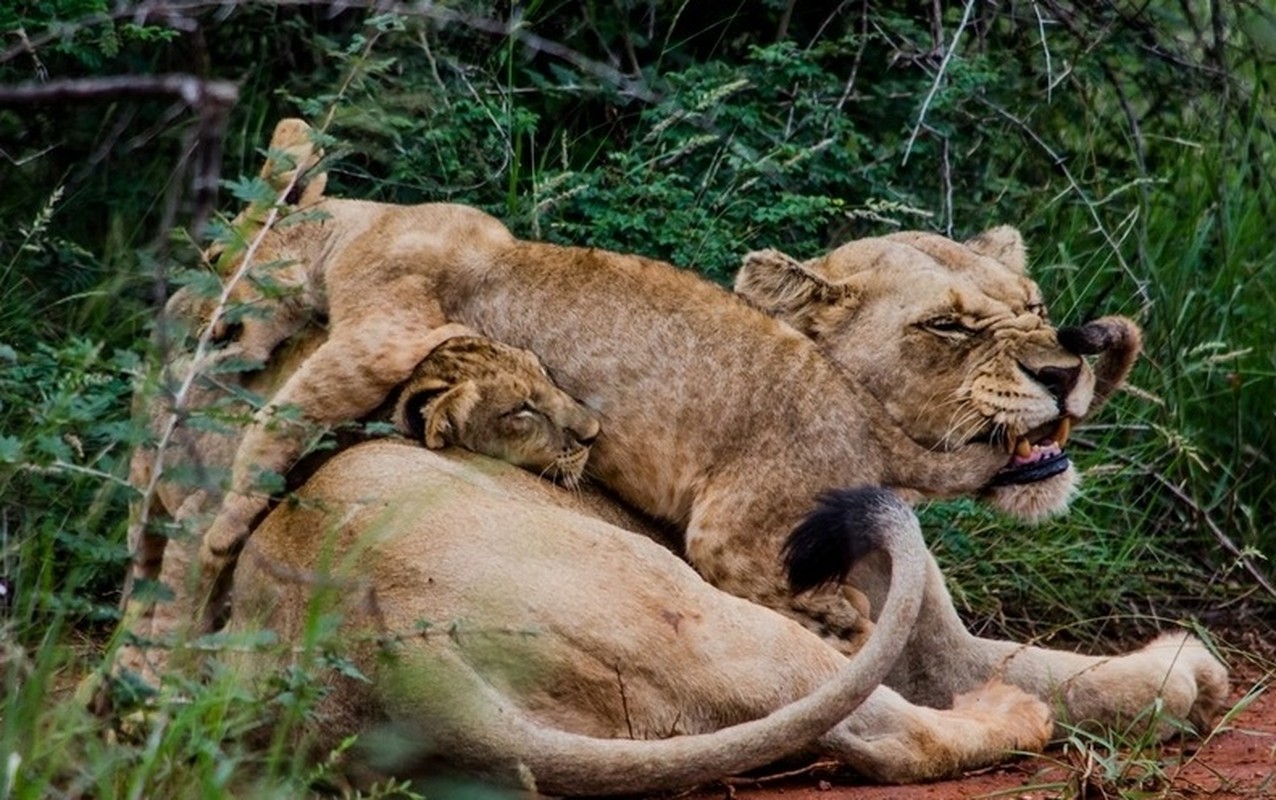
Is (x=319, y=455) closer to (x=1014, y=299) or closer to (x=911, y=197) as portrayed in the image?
(x=1014, y=299)

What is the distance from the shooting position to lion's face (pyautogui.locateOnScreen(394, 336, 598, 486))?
4.75 metres

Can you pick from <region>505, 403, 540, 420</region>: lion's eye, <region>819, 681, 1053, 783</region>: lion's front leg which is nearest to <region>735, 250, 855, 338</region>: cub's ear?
<region>505, 403, 540, 420</region>: lion's eye

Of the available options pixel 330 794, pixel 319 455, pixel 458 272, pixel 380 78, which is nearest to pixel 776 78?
pixel 380 78

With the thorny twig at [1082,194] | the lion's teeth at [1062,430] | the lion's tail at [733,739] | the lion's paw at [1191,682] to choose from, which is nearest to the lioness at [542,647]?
the lion's tail at [733,739]

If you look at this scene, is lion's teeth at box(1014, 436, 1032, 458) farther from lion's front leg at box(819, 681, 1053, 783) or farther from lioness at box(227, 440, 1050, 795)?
lioness at box(227, 440, 1050, 795)

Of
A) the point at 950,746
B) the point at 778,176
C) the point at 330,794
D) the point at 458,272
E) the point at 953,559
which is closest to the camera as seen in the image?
the point at 330,794

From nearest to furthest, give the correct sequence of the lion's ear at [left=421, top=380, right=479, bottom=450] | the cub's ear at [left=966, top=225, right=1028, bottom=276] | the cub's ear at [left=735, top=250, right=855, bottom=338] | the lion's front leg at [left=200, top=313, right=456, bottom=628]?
the lion's front leg at [left=200, top=313, right=456, bottom=628], the lion's ear at [left=421, top=380, right=479, bottom=450], the cub's ear at [left=735, top=250, right=855, bottom=338], the cub's ear at [left=966, top=225, right=1028, bottom=276]

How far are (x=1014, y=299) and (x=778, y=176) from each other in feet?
5.03

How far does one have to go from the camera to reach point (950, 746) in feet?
15.0

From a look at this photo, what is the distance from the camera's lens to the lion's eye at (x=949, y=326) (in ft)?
16.8

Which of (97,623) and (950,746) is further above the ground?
(950,746)


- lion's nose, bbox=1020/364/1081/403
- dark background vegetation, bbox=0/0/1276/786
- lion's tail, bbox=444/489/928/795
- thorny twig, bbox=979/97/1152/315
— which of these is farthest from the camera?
thorny twig, bbox=979/97/1152/315

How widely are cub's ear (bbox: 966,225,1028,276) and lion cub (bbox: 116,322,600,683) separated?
1353 mm

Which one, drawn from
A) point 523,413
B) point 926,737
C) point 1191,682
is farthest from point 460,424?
point 1191,682
